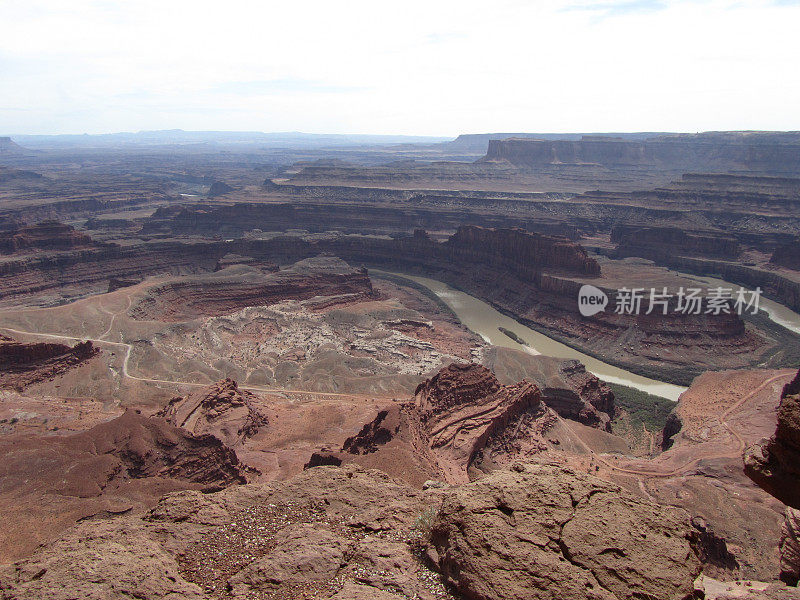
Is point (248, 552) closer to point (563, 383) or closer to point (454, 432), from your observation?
point (454, 432)

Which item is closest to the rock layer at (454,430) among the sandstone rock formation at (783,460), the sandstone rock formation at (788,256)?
the sandstone rock formation at (783,460)

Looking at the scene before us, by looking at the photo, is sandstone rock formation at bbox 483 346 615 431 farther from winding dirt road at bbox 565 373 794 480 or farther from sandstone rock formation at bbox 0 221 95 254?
sandstone rock formation at bbox 0 221 95 254

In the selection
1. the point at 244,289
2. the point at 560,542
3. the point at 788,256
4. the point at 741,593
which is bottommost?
the point at 244,289

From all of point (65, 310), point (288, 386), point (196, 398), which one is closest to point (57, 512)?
point (196, 398)

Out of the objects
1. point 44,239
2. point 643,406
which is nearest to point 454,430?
point 643,406

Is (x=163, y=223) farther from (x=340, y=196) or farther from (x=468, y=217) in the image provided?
(x=468, y=217)

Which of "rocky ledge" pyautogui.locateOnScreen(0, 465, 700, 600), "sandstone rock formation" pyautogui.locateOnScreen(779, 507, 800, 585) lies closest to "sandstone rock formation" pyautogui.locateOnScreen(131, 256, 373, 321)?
"rocky ledge" pyautogui.locateOnScreen(0, 465, 700, 600)
